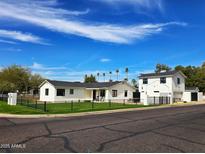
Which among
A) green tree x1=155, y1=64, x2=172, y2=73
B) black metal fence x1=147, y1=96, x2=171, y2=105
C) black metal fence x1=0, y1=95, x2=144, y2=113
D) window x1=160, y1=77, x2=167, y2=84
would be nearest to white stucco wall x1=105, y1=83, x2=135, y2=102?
black metal fence x1=0, y1=95, x2=144, y2=113

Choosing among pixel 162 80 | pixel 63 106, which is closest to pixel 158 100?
pixel 162 80

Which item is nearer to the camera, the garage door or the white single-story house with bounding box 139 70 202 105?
the white single-story house with bounding box 139 70 202 105

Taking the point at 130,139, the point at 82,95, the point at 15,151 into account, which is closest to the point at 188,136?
the point at 130,139

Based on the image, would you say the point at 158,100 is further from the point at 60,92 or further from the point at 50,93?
the point at 50,93

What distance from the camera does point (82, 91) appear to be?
45906 millimetres

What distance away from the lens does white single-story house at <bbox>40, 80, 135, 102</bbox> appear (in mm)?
41438

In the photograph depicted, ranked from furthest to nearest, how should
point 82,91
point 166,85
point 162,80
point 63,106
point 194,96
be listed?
1. point 194,96
2. point 162,80
3. point 166,85
4. point 82,91
5. point 63,106

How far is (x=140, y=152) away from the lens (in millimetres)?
7207

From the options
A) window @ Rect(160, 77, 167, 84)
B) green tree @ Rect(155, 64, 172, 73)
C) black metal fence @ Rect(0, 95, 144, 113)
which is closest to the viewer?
black metal fence @ Rect(0, 95, 144, 113)

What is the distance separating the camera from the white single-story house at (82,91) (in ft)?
136

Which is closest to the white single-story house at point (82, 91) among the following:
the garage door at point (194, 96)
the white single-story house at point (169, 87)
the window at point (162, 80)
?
the white single-story house at point (169, 87)

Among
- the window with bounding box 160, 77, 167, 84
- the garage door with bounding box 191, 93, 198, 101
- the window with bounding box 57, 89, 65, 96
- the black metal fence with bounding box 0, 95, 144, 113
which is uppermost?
the window with bounding box 160, 77, 167, 84

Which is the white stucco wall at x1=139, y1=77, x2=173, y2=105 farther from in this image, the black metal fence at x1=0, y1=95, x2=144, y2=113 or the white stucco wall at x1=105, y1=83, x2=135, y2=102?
the black metal fence at x1=0, y1=95, x2=144, y2=113

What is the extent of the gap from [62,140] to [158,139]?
3.85 metres
